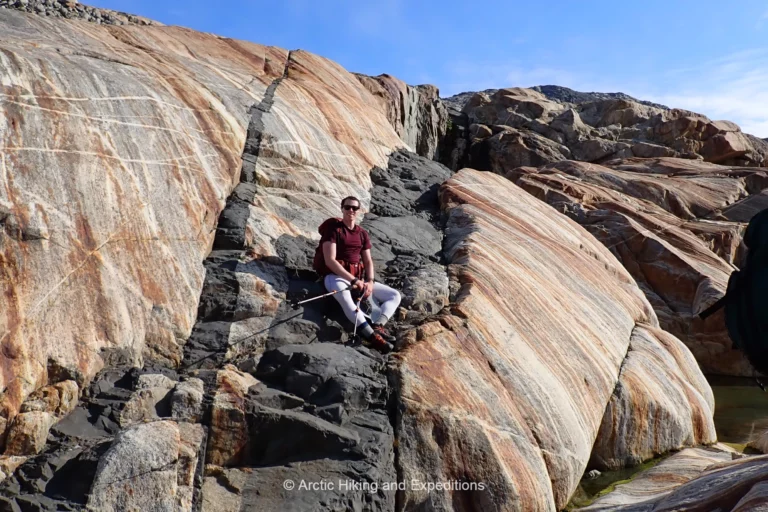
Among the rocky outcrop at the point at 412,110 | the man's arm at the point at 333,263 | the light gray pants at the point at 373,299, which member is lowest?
the light gray pants at the point at 373,299

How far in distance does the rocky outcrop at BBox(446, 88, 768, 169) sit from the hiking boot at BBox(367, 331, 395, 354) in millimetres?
27083

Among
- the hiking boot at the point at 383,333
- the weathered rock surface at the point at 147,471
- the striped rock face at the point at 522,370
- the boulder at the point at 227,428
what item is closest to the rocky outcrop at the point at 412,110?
the striped rock face at the point at 522,370

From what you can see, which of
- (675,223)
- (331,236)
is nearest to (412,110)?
(675,223)

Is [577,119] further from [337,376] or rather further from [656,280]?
[337,376]

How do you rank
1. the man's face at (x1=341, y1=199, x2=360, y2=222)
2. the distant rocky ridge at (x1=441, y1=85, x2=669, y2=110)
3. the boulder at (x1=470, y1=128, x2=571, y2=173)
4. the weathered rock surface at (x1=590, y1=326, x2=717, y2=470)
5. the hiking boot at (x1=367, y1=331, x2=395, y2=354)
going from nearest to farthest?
the hiking boot at (x1=367, y1=331, x2=395, y2=354) → the man's face at (x1=341, y1=199, x2=360, y2=222) → the weathered rock surface at (x1=590, y1=326, x2=717, y2=470) → the boulder at (x1=470, y1=128, x2=571, y2=173) → the distant rocky ridge at (x1=441, y1=85, x2=669, y2=110)

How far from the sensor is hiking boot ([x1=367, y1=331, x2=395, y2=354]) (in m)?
6.84

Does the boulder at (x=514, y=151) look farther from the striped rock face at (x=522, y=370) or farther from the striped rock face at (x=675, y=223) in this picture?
the striped rock face at (x=522, y=370)

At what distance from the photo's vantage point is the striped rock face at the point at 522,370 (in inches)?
245

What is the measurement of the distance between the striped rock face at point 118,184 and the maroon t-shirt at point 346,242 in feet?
3.49

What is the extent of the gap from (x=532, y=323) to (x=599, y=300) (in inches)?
91.3

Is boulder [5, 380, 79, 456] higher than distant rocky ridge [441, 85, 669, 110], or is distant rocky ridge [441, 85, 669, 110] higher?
distant rocky ridge [441, 85, 669, 110]

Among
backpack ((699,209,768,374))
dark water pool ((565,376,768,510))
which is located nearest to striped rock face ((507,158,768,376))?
dark water pool ((565,376,768,510))

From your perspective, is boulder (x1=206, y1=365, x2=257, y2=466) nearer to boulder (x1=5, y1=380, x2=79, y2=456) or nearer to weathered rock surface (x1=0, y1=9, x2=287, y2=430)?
weathered rock surface (x1=0, y1=9, x2=287, y2=430)

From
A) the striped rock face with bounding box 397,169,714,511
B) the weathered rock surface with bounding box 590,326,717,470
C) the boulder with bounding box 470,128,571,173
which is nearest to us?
the striped rock face with bounding box 397,169,714,511
